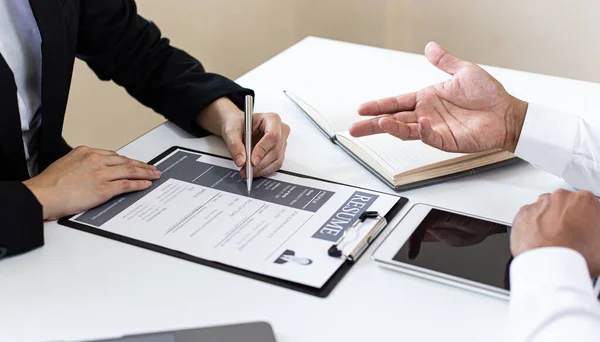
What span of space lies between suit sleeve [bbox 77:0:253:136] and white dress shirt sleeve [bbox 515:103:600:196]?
1.83ft

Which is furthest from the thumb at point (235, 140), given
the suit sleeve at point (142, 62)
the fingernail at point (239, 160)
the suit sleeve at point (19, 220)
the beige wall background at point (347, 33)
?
the beige wall background at point (347, 33)

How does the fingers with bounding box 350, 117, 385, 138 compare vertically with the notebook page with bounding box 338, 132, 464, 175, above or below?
above

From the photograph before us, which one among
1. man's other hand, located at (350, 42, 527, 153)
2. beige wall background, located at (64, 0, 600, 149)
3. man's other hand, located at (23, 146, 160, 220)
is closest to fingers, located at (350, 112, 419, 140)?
man's other hand, located at (350, 42, 527, 153)

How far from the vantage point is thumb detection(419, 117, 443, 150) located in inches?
43.9

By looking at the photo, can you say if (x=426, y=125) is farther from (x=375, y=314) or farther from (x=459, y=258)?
(x=375, y=314)

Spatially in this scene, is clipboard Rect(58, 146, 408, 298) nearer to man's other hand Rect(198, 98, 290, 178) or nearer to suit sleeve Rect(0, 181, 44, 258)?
suit sleeve Rect(0, 181, 44, 258)

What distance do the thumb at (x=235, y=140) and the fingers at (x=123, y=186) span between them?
159mm

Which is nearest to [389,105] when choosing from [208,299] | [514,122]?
[514,122]

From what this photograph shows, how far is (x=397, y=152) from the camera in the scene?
123 cm

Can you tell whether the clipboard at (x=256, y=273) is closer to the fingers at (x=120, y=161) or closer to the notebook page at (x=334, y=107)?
the fingers at (x=120, y=161)

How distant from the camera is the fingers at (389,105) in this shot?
4.23 ft

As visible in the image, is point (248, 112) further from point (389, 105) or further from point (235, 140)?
point (389, 105)

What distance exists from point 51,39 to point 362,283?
2.41 feet

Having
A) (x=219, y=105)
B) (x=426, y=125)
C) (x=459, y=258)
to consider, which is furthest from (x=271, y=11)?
(x=459, y=258)
